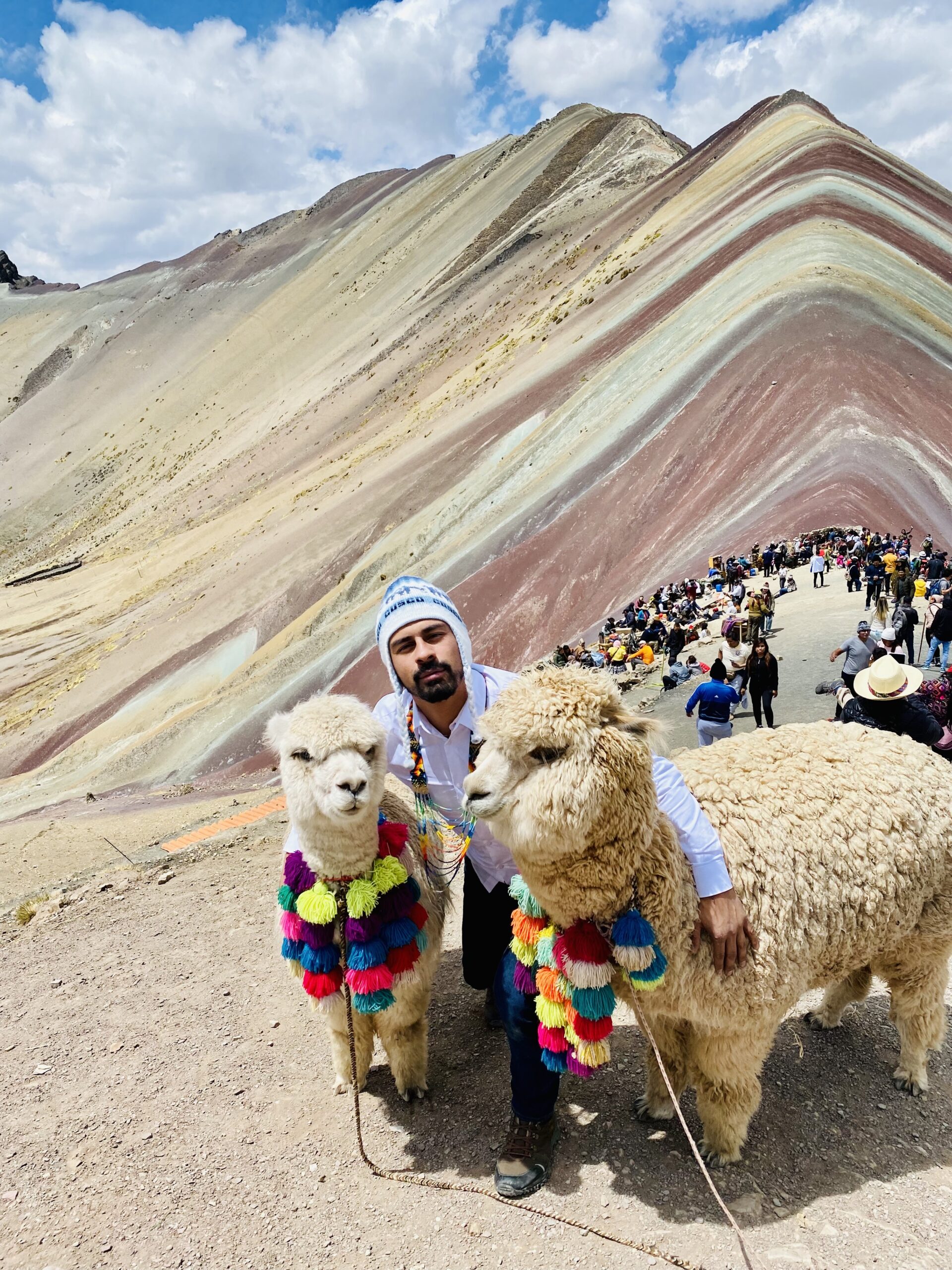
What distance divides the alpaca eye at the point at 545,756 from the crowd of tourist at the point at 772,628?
3039mm

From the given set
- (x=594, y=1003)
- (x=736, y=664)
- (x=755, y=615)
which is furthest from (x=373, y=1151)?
(x=755, y=615)

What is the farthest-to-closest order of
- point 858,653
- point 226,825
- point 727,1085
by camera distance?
point 226,825 < point 858,653 < point 727,1085

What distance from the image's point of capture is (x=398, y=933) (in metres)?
3.26

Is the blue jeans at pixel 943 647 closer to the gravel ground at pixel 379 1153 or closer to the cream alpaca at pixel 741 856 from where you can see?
the gravel ground at pixel 379 1153

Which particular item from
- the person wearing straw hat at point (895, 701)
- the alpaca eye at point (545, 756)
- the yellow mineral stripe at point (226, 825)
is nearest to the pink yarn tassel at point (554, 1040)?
the alpaca eye at point (545, 756)

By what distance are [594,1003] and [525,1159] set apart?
28.9 inches

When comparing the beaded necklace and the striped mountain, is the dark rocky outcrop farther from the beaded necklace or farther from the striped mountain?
the beaded necklace

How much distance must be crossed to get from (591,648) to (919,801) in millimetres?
10553

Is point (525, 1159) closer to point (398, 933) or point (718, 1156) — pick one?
point (718, 1156)

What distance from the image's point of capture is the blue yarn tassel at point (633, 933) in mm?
2600

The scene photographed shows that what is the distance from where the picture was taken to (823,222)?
25.0 m

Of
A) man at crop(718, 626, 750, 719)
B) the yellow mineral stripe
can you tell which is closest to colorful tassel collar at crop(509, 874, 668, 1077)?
the yellow mineral stripe

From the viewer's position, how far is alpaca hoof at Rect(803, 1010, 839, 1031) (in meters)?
3.73

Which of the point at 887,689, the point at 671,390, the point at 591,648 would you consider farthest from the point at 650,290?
the point at 887,689
